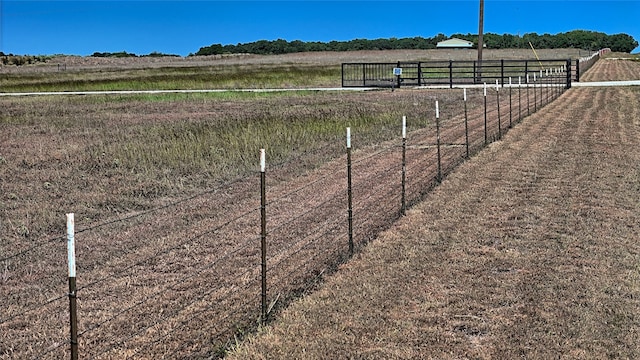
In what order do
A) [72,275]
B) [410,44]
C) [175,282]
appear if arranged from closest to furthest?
[72,275] → [175,282] → [410,44]

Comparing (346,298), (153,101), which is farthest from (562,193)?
(153,101)

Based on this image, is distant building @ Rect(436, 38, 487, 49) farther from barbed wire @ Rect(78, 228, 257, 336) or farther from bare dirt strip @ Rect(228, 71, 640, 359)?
barbed wire @ Rect(78, 228, 257, 336)

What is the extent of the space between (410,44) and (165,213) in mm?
164353

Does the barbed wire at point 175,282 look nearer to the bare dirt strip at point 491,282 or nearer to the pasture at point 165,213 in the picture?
the pasture at point 165,213

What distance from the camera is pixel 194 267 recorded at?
8055mm

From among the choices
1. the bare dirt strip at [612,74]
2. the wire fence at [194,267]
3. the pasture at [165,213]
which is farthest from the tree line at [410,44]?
the wire fence at [194,267]

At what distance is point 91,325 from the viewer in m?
6.43

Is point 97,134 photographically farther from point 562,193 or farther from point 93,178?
point 562,193

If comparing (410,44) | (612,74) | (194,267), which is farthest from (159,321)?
(410,44)

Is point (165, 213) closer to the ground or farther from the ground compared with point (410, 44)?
closer to the ground

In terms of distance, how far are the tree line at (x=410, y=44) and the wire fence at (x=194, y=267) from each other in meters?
147

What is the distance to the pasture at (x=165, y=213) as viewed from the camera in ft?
21.0

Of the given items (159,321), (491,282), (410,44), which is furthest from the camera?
(410,44)

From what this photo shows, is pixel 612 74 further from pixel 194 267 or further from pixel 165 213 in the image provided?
pixel 194 267
